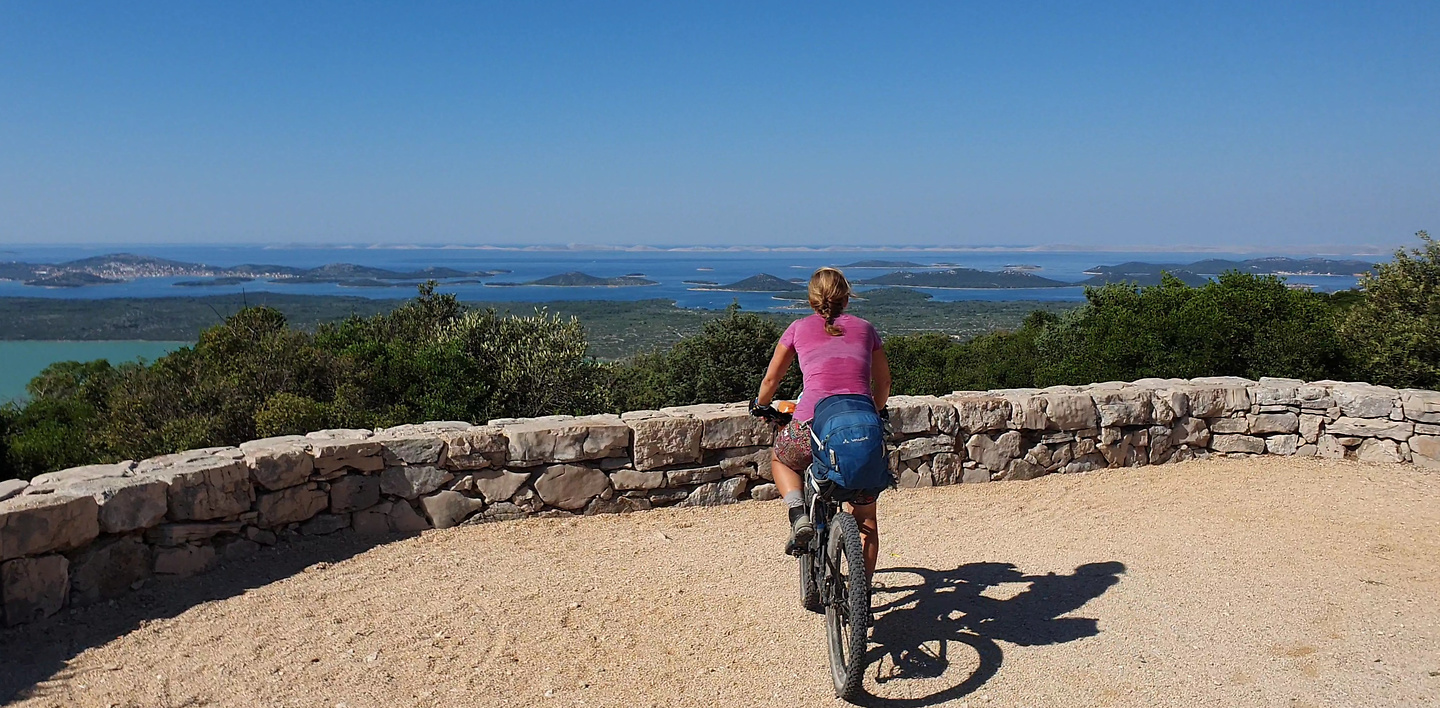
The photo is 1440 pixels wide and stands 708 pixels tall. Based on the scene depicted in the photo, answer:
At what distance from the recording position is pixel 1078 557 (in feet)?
17.5

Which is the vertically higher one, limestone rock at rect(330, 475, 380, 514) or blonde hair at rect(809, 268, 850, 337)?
blonde hair at rect(809, 268, 850, 337)

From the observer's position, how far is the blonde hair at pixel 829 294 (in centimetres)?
386

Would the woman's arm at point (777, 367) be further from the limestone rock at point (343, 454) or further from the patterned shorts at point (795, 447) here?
the limestone rock at point (343, 454)

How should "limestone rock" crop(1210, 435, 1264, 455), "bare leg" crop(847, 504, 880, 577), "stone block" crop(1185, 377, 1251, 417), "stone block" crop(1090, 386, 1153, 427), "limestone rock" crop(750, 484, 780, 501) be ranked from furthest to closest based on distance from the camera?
"limestone rock" crop(1210, 435, 1264, 455) → "stone block" crop(1185, 377, 1251, 417) → "stone block" crop(1090, 386, 1153, 427) → "limestone rock" crop(750, 484, 780, 501) → "bare leg" crop(847, 504, 880, 577)

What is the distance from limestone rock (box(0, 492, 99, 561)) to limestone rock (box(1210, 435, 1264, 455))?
336 inches

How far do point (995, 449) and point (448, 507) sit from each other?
14.4 feet

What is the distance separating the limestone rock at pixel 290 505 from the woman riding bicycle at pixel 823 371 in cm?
312

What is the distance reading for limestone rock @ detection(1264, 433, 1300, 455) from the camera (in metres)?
7.88

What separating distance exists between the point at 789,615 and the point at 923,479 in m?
2.90

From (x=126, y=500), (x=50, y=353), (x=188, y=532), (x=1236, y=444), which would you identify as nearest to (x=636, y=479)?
(x=188, y=532)

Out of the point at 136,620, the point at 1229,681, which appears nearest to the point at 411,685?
the point at 136,620

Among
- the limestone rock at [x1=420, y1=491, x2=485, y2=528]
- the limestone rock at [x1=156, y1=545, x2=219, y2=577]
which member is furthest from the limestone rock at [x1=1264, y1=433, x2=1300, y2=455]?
the limestone rock at [x1=156, y1=545, x2=219, y2=577]

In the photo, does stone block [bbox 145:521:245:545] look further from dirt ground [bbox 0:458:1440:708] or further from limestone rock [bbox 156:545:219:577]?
dirt ground [bbox 0:458:1440:708]

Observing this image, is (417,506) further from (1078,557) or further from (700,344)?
(700,344)
